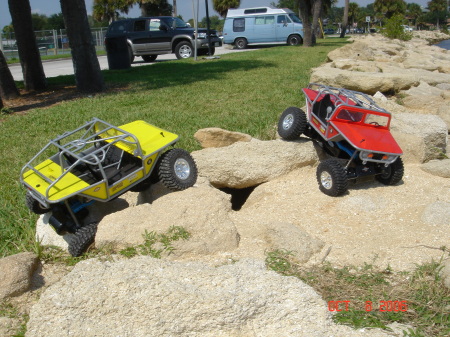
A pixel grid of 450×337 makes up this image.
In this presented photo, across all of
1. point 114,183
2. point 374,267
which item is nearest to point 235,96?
point 114,183

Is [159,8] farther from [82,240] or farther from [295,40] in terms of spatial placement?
[82,240]

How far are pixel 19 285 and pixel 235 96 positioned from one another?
687cm

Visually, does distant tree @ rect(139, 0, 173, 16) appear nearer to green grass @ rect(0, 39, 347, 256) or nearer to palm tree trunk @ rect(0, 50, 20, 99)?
green grass @ rect(0, 39, 347, 256)

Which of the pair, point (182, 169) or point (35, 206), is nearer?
point (35, 206)

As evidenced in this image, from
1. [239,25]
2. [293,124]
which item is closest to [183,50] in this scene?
[239,25]

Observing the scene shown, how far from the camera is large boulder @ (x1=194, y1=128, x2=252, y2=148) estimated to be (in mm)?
5871

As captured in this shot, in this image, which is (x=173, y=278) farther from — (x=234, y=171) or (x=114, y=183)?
(x=234, y=171)

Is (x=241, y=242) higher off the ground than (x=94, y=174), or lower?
lower

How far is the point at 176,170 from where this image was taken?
4.34 metres

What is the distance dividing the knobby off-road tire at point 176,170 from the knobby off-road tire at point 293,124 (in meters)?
1.58

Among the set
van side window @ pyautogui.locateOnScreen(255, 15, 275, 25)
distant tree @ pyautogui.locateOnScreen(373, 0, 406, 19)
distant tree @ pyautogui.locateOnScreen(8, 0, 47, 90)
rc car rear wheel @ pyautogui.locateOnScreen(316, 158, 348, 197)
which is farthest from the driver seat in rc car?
distant tree @ pyautogui.locateOnScreen(373, 0, 406, 19)

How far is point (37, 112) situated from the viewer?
883 cm

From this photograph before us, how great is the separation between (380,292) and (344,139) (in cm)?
238

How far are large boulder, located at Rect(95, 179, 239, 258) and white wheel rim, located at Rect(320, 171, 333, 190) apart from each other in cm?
132
